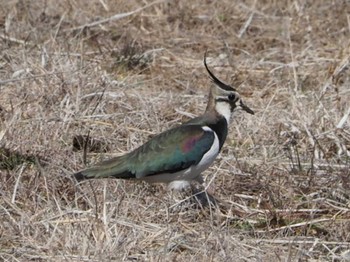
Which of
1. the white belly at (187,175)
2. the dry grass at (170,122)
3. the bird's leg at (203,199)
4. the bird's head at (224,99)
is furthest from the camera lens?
the bird's head at (224,99)

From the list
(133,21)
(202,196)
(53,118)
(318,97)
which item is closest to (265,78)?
(318,97)

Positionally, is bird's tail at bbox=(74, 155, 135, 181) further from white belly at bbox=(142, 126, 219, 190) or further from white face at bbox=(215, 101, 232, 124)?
white face at bbox=(215, 101, 232, 124)

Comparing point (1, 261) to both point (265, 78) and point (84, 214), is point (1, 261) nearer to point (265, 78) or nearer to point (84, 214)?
point (84, 214)

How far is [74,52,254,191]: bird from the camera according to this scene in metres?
5.89

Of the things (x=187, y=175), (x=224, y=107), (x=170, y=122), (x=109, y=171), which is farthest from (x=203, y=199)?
(x=170, y=122)

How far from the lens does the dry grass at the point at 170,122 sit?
5.30 meters

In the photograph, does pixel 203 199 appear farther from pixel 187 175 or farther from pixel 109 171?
pixel 109 171

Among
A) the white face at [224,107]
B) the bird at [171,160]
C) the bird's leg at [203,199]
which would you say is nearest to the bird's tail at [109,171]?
the bird at [171,160]

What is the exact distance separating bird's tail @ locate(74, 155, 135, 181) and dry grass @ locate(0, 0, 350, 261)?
69mm

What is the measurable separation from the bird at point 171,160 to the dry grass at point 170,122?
0.30ft

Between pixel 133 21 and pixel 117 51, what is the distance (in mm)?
761

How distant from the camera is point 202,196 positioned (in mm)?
5965

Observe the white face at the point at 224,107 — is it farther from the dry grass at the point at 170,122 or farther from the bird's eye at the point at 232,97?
the dry grass at the point at 170,122

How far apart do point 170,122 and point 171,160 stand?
4.50ft
